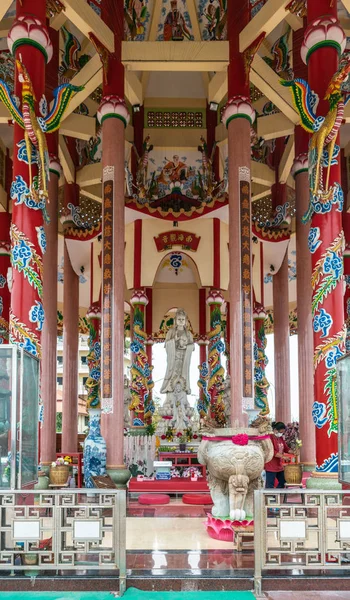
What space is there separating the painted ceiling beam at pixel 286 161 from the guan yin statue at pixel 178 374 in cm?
406

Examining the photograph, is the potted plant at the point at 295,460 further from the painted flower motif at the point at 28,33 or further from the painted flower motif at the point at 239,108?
the painted flower motif at the point at 28,33

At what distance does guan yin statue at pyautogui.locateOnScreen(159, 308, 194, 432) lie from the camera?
1345 centimetres

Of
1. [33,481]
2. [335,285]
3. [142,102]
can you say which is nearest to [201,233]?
[142,102]

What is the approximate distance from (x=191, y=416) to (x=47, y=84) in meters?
6.85

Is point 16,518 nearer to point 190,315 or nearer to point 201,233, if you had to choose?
point 201,233

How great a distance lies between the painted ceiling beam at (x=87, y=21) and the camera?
398 inches

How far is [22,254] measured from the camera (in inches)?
316

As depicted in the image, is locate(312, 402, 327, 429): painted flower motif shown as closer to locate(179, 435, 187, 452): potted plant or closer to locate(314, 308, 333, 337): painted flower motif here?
locate(314, 308, 333, 337): painted flower motif

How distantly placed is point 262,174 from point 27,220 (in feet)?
28.2

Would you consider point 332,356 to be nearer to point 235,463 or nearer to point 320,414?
point 320,414

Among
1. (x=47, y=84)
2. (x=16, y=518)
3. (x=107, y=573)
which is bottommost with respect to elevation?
(x=107, y=573)

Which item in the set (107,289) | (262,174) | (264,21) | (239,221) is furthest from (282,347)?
(264,21)

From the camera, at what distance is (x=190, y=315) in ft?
64.4

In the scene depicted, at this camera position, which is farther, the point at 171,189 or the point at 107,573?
the point at 171,189
